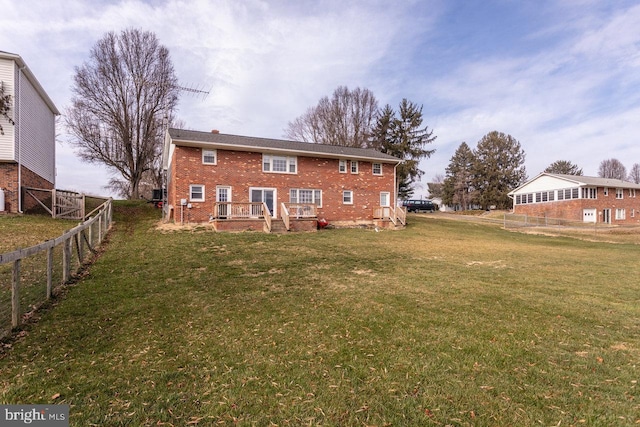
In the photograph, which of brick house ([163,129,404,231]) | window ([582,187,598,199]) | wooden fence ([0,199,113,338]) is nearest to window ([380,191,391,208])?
brick house ([163,129,404,231])

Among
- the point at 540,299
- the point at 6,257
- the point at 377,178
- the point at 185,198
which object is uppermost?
the point at 377,178

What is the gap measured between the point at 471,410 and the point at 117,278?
770 cm

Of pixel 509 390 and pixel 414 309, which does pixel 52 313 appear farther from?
pixel 509 390

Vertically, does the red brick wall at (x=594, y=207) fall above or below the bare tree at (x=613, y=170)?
below

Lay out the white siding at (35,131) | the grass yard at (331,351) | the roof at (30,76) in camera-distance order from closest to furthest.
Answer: the grass yard at (331,351), the roof at (30,76), the white siding at (35,131)

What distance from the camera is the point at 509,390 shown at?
3.09 metres

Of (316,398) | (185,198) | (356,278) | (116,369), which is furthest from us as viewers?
(185,198)

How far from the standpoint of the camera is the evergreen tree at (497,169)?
5366cm

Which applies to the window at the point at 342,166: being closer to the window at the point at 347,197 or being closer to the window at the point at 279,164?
the window at the point at 347,197

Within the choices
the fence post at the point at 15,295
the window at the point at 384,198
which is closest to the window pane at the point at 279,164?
the window at the point at 384,198

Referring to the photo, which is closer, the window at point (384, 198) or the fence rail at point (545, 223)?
the window at point (384, 198)

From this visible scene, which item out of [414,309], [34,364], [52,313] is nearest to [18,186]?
[52,313]

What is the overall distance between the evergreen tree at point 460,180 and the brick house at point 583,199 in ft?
50.2

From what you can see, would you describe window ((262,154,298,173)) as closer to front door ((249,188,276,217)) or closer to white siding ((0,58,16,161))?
front door ((249,188,276,217))
